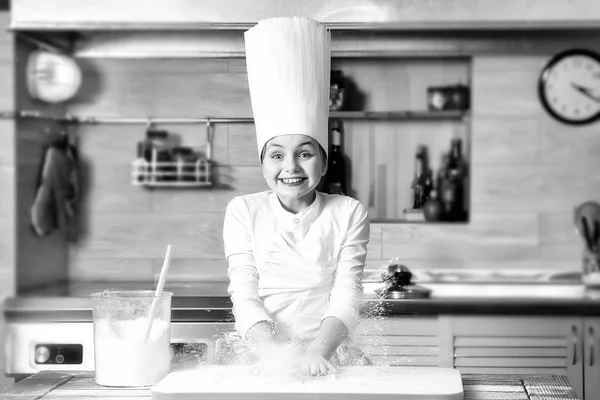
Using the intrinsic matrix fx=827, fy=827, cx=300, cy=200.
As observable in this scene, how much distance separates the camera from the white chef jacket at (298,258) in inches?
56.1

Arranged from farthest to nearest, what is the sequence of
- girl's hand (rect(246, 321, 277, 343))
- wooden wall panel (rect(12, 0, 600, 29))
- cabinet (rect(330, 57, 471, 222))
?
cabinet (rect(330, 57, 471, 222))
wooden wall panel (rect(12, 0, 600, 29))
girl's hand (rect(246, 321, 277, 343))

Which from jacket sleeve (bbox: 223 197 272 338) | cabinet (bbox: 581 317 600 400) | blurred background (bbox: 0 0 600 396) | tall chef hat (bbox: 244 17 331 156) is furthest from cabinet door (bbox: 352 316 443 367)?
tall chef hat (bbox: 244 17 331 156)

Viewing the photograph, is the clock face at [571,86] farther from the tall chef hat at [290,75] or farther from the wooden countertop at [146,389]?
the wooden countertop at [146,389]

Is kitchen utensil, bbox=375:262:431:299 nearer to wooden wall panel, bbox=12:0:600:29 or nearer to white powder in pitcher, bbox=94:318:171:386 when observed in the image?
wooden wall panel, bbox=12:0:600:29

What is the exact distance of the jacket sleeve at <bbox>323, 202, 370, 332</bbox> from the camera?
4.41ft

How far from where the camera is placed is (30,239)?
2248 millimetres

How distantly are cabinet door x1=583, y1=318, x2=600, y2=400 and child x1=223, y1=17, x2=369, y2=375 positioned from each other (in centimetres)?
92

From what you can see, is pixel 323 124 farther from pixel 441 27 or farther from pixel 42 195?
pixel 42 195

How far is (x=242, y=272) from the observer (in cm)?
142

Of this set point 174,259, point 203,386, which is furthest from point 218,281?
point 203,386

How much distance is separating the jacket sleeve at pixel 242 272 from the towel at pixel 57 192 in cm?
96

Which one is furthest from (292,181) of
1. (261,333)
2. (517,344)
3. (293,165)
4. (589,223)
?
(589,223)

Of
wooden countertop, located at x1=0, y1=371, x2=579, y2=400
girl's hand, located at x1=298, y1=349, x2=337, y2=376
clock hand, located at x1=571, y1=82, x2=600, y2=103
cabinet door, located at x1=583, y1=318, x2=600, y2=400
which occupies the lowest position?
cabinet door, located at x1=583, y1=318, x2=600, y2=400

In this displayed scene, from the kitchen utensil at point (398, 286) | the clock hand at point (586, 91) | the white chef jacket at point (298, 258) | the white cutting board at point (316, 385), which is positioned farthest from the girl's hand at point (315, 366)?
the clock hand at point (586, 91)
